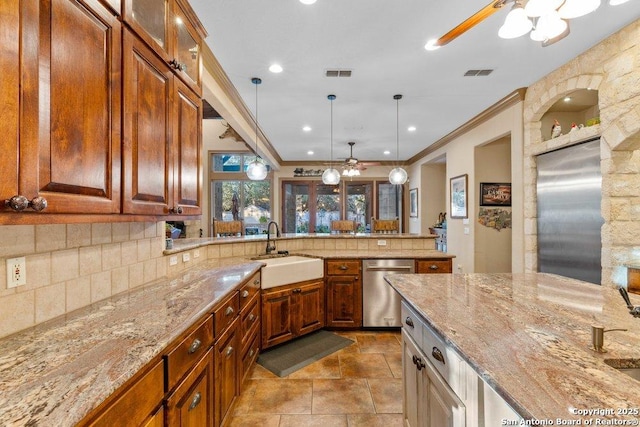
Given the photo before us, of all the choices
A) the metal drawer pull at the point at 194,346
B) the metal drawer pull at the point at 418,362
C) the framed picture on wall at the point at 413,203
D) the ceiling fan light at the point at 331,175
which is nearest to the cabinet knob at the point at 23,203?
the metal drawer pull at the point at 194,346

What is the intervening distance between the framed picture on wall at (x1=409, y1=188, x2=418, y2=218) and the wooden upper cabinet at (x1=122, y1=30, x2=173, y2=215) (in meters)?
6.99

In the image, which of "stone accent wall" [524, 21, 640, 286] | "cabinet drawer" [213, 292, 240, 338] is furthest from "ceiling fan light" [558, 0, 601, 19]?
"cabinet drawer" [213, 292, 240, 338]

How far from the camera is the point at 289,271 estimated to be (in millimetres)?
3068

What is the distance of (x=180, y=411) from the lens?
123 cm

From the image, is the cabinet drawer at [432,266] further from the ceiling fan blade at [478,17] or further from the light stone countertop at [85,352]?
the light stone countertop at [85,352]

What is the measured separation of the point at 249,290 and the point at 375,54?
2.41 metres

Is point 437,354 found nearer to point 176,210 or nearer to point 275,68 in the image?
point 176,210

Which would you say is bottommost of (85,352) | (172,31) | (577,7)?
(85,352)

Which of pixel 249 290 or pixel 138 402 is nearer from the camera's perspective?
pixel 138 402

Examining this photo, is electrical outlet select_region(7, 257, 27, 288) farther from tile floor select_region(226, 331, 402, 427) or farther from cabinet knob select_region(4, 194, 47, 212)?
tile floor select_region(226, 331, 402, 427)

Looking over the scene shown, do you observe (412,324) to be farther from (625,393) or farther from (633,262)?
(633,262)

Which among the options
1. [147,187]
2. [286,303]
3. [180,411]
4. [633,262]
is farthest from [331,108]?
[180,411]

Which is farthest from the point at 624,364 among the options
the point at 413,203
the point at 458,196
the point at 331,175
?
the point at 413,203

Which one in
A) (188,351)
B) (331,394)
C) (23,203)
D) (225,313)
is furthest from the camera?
(331,394)
